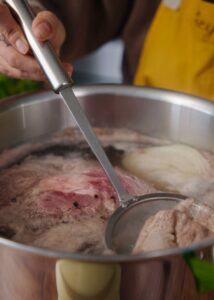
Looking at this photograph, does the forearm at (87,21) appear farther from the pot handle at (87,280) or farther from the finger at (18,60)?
the pot handle at (87,280)

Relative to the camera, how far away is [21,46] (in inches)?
29.5

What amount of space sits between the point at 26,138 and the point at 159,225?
34cm

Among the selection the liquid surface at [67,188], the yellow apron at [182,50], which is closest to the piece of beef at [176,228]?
the liquid surface at [67,188]

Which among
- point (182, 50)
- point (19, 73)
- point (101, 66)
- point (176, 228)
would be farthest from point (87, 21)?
point (101, 66)

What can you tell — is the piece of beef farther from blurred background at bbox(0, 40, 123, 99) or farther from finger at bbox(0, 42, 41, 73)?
blurred background at bbox(0, 40, 123, 99)

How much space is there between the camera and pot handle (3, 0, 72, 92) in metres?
0.70

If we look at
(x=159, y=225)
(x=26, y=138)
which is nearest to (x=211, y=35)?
(x=26, y=138)

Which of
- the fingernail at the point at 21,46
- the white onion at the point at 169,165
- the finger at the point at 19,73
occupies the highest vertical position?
the fingernail at the point at 21,46

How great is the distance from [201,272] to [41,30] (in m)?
0.37

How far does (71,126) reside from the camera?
2.92ft

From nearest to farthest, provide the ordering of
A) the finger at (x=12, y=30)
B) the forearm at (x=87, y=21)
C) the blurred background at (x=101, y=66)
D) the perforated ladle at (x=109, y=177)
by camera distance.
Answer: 1. the perforated ladle at (x=109, y=177)
2. the finger at (x=12, y=30)
3. the forearm at (x=87, y=21)
4. the blurred background at (x=101, y=66)

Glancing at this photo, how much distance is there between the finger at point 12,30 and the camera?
0.74 metres

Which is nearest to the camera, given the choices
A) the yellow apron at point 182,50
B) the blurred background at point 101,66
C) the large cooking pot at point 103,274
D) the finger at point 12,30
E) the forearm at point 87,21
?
the large cooking pot at point 103,274

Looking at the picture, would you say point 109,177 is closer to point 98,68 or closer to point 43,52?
point 43,52
